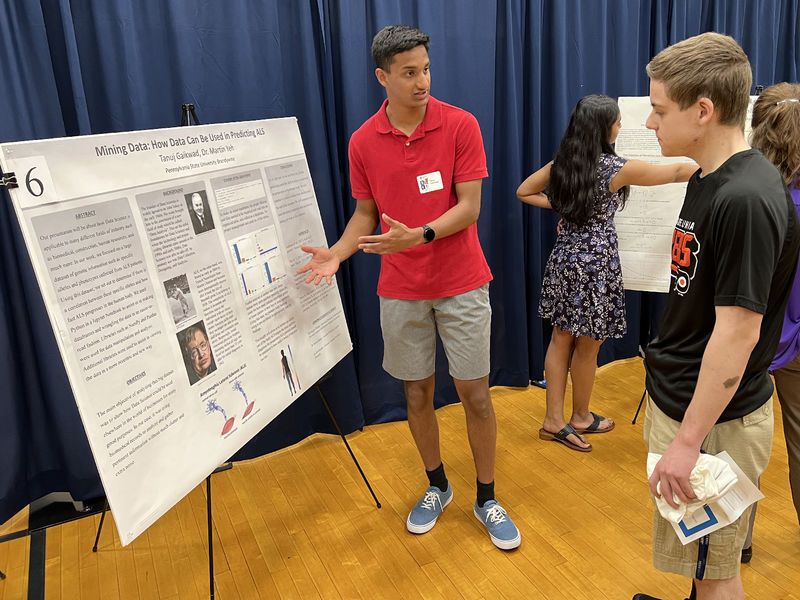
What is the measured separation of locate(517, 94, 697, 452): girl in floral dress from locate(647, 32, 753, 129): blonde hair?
4.03 ft

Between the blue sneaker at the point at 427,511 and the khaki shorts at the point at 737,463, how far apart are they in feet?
3.14

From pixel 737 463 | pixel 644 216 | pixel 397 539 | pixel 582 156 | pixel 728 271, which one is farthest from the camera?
pixel 644 216

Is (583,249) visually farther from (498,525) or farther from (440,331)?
(498,525)

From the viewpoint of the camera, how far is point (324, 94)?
8.57 feet

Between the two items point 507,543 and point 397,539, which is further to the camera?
point 397,539

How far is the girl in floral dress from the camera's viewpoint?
233 centimetres

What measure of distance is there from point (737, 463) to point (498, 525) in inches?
39.2

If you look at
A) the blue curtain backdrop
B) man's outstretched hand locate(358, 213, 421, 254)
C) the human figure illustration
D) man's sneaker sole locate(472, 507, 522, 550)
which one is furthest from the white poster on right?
the human figure illustration

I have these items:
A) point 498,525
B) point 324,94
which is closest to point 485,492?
point 498,525

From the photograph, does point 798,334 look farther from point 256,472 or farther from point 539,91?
point 256,472

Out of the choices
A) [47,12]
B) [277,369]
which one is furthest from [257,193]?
[47,12]

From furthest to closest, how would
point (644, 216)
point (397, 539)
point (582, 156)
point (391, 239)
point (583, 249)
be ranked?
point (644, 216)
point (583, 249)
point (582, 156)
point (397, 539)
point (391, 239)

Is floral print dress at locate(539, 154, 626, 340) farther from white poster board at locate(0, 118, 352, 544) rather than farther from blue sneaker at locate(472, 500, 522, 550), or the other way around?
white poster board at locate(0, 118, 352, 544)

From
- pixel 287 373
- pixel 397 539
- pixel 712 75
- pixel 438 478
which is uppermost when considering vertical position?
pixel 712 75
